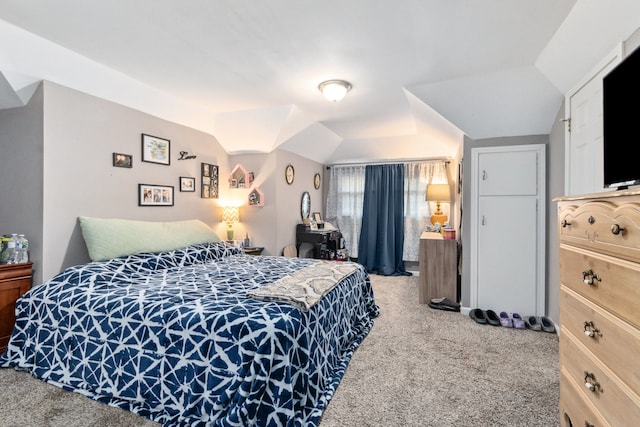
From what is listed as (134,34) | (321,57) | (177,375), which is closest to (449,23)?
(321,57)

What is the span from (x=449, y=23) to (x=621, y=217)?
1.65m

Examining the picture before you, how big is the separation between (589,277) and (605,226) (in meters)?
0.22

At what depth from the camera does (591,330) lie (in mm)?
1167

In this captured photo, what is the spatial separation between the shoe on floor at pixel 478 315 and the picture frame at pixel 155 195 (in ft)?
11.7

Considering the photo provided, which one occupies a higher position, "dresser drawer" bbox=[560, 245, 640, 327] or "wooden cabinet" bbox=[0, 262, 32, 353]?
"dresser drawer" bbox=[560, 245, 640, 327]

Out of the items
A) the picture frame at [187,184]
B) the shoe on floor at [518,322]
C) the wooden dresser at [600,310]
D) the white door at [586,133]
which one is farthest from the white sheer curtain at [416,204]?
the wooden dresser at [600,310]

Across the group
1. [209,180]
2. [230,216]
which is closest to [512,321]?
[230,216]

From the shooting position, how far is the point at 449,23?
80.7 inches

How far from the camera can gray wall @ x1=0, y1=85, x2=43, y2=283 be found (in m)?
2.46

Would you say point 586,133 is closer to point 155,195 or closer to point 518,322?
point 518,322

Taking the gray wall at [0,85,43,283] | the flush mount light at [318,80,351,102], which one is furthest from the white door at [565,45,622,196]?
the gray wall at [0,85,43,283]

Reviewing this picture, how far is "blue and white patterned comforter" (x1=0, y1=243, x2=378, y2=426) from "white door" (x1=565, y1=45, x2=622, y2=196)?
1.98 m

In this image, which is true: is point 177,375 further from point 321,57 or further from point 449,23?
point 449,23

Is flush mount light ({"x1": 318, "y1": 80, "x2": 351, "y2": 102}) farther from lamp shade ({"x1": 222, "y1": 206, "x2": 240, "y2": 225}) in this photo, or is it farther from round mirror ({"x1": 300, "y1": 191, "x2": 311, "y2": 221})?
round mirror ({"x1": 300, "y1": 191, "x2": 311, "y2": 221})
